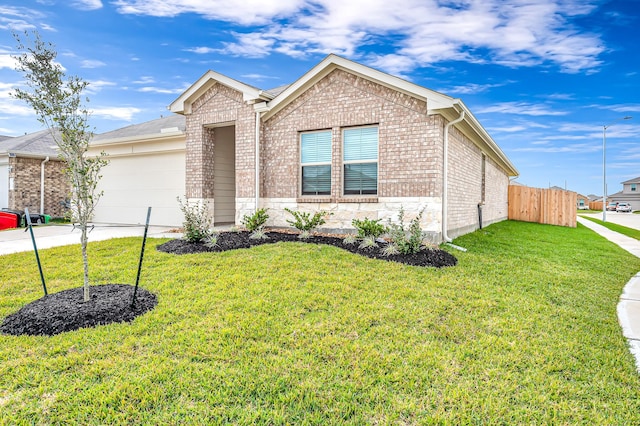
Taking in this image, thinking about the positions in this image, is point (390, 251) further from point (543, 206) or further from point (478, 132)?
point (543, 206)

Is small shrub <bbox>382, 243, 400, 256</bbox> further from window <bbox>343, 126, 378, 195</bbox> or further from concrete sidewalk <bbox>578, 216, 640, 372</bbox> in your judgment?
concrete sidewalk <bbox>578, 216, 640, 372</bbox>

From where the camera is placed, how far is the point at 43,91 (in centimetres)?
379

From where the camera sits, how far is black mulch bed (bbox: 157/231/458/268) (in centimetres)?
647

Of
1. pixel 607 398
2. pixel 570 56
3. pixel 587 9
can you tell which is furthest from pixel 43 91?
pixel 570 56

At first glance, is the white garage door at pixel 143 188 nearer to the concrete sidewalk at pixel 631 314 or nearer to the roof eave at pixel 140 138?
the roof eave at pixel 140 138

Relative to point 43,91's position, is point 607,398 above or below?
below

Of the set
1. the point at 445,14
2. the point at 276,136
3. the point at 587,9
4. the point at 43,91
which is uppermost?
the point at 587,9

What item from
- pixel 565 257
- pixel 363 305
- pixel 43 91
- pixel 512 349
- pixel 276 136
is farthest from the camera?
pixel 276 136

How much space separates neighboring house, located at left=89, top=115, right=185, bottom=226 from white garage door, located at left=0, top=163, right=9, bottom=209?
16.3 feet

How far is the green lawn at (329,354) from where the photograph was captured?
95.4 inches

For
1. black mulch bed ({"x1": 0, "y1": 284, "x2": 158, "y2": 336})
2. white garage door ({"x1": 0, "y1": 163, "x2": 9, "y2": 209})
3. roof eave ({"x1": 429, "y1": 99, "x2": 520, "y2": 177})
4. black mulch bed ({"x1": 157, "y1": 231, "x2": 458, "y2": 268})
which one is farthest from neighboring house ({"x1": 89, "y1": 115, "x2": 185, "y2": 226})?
roof eave ({"x1": 429, "y1": 99, "x2": 520, "y2": 177})

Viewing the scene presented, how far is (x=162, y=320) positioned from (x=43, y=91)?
2.83 metres

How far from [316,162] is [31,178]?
1487 centimetres

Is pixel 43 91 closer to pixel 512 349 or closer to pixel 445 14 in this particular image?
pixel 512 349
